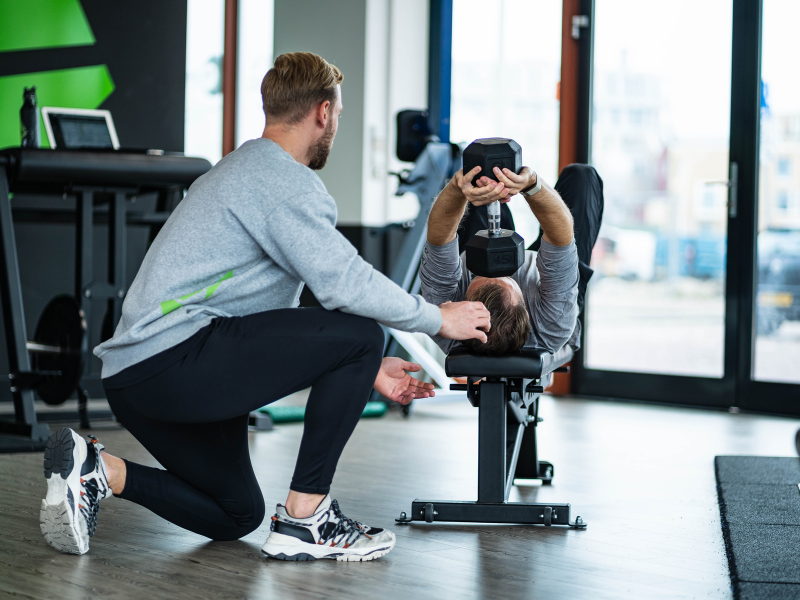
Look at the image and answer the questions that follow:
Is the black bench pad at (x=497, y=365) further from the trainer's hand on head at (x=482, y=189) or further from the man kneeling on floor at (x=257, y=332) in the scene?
the trainer's hand on head at (x=482, y=189)

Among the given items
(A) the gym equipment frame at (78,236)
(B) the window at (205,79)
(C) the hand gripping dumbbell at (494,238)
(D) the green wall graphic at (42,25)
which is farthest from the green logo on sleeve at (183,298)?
(B) the window at (205,79)

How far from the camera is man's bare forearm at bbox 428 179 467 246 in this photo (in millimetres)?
2117

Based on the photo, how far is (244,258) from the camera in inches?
69.7

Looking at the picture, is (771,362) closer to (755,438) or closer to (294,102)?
(755,438)

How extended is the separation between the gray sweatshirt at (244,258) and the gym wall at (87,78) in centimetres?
301

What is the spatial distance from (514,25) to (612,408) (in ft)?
7.26

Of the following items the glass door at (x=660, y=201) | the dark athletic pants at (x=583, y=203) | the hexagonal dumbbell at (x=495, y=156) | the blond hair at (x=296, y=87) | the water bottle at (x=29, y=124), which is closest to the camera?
the blond hair at (x=296, y=87)

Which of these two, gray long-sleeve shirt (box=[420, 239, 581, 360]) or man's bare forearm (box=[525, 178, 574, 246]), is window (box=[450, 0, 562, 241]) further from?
man's bare forearm (box=[525, 178, 574, 246])

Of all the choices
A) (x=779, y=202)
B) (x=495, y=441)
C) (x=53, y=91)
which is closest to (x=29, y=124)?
(x=53, y=91)

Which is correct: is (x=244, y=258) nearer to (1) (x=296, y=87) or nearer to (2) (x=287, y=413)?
(1) (x=296, y=87)

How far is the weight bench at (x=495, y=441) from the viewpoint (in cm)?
209

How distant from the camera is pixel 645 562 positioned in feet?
6.30

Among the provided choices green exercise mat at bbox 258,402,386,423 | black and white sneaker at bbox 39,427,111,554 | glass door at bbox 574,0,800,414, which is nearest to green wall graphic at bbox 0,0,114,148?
green exercise mat at bbox 258,402,386,423

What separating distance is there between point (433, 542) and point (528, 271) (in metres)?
0.73
